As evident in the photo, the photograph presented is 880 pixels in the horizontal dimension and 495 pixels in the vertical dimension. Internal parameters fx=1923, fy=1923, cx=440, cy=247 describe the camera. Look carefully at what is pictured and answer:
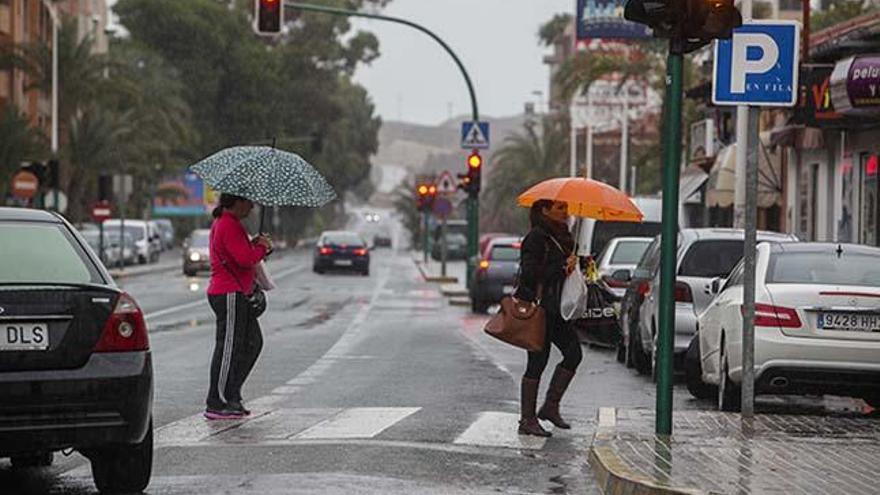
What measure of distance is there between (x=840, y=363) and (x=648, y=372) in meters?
6.46

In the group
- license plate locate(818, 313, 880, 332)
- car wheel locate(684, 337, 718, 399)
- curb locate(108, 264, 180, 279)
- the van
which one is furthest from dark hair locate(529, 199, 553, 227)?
curb locate(108, 264, 180, 279)

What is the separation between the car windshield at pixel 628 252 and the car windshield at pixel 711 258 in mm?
6854

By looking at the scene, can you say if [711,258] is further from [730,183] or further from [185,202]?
[185,202]

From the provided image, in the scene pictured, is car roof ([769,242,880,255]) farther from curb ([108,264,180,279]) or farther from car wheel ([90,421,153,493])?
curb ([108,264,180,279])

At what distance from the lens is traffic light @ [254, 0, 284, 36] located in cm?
3356

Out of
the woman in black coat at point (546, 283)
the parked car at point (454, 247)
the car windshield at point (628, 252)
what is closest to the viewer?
the woman in black coat at point (546, 283)

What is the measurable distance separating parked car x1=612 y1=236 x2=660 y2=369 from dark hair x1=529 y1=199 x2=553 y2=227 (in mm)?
6989

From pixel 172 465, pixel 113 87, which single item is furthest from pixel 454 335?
pixel 113 87

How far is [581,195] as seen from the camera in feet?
45.2

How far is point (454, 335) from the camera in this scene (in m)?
27.9

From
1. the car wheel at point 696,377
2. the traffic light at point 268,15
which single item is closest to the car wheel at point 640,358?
the car wheel at point 696,377

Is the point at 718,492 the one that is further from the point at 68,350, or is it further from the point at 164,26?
the point at 164,26

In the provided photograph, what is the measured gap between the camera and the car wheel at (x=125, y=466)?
973cm

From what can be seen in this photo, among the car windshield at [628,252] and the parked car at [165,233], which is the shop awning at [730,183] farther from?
the parked car at [165,233]
